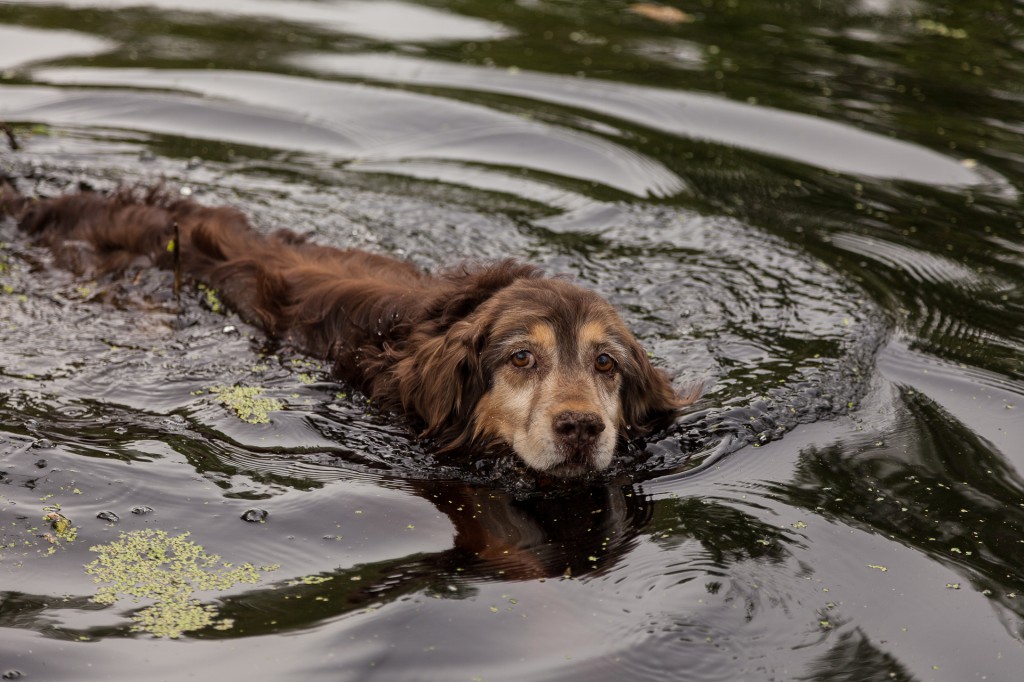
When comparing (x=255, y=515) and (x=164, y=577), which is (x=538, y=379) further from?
A: (x=164, y=577)

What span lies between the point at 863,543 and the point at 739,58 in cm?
937

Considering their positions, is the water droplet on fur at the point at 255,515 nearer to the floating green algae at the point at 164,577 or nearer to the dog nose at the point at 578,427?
the floating green algae at the point at 164,577

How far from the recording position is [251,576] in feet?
18.6

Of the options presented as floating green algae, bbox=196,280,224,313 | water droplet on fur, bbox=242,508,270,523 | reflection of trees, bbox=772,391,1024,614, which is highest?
floating green algae, bbox=196,280,224,313

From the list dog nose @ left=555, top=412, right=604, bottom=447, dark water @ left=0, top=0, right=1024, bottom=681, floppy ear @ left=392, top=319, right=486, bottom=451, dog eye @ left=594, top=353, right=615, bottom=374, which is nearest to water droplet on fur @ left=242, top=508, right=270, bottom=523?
dark water @ left=0, top=0, right=1024, bottom=681

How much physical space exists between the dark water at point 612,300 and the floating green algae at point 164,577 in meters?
0.07

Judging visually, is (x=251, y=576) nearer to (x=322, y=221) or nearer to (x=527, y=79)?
(x=322, y=221)

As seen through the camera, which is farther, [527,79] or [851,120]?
[527,79]

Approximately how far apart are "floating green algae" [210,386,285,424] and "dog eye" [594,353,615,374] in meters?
2.00

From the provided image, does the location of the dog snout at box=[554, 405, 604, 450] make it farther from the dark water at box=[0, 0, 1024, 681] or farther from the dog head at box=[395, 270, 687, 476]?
the dark water at box=[0, 0, 1024, 681]

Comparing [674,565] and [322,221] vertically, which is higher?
[322,221]

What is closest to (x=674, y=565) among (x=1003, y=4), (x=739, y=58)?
(x=739, y=58)

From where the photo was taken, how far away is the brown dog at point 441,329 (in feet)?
22.0

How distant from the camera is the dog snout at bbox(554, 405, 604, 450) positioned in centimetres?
632
